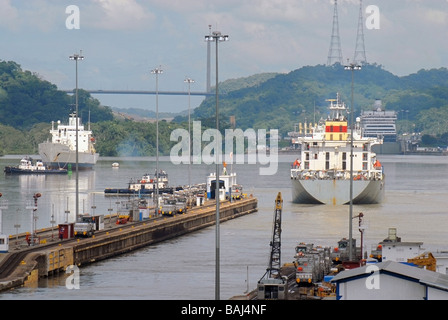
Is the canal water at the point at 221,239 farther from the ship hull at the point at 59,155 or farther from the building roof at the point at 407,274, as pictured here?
the ship hull at the point at 59,155

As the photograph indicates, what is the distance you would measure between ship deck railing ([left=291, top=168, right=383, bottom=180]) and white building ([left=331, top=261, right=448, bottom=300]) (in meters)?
68.3

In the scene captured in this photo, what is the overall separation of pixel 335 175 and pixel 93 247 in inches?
1907

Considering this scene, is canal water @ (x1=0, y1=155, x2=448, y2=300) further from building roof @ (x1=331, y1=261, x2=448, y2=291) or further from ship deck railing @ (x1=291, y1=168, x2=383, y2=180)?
building roof @ (x1=331, y1=261, x2=448, y2=291)

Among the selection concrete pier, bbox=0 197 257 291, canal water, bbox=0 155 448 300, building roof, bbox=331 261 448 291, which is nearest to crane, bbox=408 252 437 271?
canal water, bbox=0 155 448 300

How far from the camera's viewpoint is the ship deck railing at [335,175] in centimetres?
10507

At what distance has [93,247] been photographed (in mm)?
60062

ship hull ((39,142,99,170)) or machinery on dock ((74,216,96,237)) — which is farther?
ship hull ((39,142,99,170))

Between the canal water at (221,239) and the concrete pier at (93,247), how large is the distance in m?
0.66

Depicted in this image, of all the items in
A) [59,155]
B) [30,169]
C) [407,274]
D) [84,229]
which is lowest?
[84,229]

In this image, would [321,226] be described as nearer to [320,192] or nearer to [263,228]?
[263,228]

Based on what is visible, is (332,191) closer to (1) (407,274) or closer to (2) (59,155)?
(1) (407,274)

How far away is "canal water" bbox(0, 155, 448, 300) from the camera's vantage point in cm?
5050

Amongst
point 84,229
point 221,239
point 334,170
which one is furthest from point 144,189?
point 84,229

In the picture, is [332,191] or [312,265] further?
[332,191]
